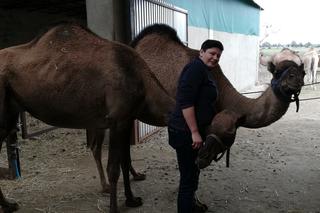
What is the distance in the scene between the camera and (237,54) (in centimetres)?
1475

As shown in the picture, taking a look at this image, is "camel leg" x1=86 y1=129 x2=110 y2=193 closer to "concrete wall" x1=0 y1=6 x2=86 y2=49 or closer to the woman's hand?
the woman's hand

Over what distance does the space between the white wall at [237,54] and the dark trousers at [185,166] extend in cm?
706

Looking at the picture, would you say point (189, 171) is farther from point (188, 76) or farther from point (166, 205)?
point (166, 205)

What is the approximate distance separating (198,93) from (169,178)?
2.37m

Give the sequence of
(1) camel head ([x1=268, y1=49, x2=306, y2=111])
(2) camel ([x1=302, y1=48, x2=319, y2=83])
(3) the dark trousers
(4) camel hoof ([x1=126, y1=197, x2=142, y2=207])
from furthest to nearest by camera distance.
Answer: (2) camel ([x1=302, y1=48, x2=319, y2=83]) < (4) camel hoof ([x1=126, y1=197, x2=142, y2=207]) < (1) camel head ([x1=268, y1=49, x2=306, y2=111]) < (3) the dark trousers

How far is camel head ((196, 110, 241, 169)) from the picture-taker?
2861mm

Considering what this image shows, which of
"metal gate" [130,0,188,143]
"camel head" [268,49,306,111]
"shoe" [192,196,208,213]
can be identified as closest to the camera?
"camel head" [268,49,306,111]

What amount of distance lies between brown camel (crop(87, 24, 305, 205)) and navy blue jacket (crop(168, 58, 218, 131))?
97mm

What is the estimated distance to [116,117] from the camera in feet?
12.0

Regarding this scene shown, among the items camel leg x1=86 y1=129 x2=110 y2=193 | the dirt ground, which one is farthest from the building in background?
camel leg x1=86 y1=129 x2=110 y2=193

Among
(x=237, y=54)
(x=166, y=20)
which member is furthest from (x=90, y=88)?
(x=237, y=54)

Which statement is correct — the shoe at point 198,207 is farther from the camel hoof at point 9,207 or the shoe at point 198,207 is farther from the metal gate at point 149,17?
the metal gate at point 149,17

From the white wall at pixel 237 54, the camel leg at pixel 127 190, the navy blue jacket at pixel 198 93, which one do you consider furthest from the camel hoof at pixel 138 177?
the white wall at pixel 237 54

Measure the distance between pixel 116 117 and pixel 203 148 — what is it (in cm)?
110
